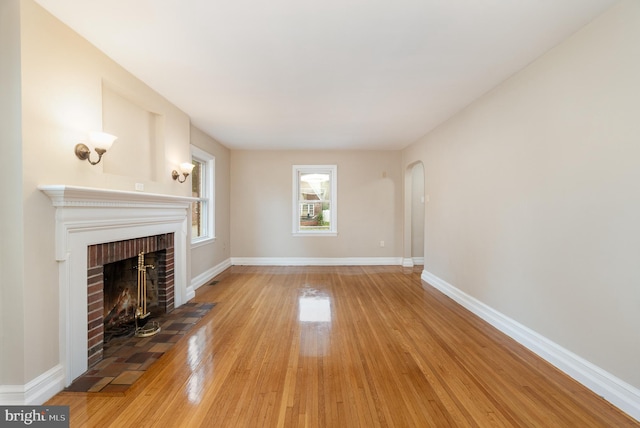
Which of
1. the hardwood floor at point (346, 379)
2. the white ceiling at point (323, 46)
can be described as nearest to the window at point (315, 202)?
the white ceiling at point (323, 46)

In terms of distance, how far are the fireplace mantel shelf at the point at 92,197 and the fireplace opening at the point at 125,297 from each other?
0.59m

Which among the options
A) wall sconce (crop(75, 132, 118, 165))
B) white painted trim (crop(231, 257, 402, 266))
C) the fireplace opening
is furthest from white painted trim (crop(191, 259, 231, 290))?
wall sconce (crop(75, 132, 118, 165))

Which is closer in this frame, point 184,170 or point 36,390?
point 36,390

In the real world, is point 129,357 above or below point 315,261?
below

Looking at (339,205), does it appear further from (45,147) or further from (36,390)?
(36,390)

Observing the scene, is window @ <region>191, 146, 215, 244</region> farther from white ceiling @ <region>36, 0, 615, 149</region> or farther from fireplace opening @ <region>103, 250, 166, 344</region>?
fireplace opening @ <region>103, 250, 166, 344</region>

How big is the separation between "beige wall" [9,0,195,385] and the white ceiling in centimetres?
19

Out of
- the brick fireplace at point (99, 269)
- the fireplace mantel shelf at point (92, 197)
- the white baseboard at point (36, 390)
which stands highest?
the fireplace mantel shelf at point (92, 197)

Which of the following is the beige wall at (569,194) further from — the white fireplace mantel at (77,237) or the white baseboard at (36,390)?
the white baseboard at (36,390)

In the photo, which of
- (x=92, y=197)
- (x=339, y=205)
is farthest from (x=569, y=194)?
(x=339, y=205)

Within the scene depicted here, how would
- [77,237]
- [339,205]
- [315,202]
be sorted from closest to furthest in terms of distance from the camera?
[77,237] → [339,205] → [315,202]

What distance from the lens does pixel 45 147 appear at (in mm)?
1854

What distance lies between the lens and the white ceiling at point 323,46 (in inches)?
71.7

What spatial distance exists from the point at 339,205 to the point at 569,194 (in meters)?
4.32
